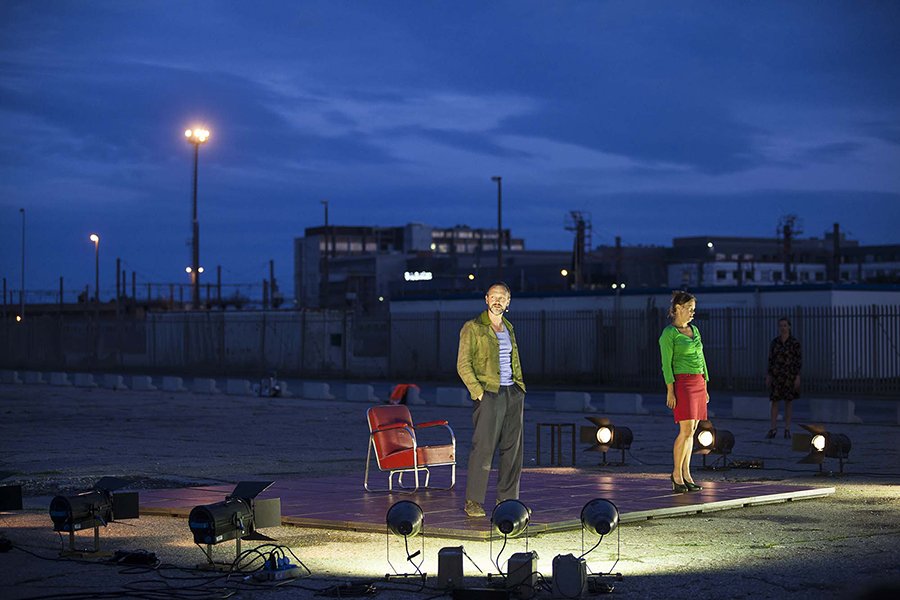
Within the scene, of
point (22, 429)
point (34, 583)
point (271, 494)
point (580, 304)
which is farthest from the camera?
point (580, 304)

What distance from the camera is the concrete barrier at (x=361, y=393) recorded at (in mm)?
30502

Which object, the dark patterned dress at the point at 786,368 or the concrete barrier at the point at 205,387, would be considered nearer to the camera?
the dark patterned dress at the point at 786,368

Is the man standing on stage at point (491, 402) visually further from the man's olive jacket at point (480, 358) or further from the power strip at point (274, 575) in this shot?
the power strip at point (274, 575)

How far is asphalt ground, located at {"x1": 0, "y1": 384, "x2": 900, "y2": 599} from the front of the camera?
750 cm

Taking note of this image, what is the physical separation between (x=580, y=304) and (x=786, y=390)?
79.5ft

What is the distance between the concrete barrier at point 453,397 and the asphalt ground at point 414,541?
8195mm

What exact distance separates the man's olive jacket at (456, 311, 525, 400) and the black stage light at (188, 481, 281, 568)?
2.20 meters

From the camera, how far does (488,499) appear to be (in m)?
11.3

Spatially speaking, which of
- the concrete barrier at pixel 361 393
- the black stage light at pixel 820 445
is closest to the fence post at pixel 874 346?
the concrete barrier at pixel 361 393

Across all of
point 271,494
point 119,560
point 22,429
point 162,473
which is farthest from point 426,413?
point 119,560

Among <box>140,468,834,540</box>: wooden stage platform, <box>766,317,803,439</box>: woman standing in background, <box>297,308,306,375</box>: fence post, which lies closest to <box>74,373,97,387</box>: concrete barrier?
<box>297,308,306,375</box>: fence post

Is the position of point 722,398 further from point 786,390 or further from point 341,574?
point 341,574

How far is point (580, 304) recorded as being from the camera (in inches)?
1633

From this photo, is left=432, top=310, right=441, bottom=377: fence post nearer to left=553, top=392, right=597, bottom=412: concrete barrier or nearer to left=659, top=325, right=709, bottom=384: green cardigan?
left=553, top=392, right=597, bottom=412: concrete barrier
